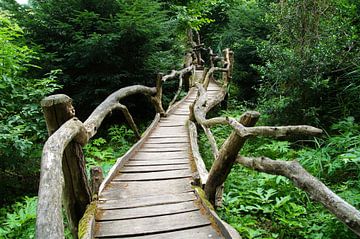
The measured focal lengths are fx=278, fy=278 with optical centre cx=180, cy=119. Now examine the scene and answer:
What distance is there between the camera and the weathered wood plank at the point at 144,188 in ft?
11.4

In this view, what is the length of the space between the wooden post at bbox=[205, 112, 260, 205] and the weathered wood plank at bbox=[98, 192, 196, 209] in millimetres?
257

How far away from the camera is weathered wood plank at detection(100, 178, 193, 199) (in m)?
3.48

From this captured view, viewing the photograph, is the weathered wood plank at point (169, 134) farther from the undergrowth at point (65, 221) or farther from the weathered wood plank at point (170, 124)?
the undergrowth at point (65, 221)

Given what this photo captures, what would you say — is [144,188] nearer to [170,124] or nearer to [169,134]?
[169,134]

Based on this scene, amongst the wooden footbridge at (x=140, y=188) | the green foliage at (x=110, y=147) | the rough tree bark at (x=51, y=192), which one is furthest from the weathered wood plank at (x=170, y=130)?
the rough tree bark at (x=51, y=192)

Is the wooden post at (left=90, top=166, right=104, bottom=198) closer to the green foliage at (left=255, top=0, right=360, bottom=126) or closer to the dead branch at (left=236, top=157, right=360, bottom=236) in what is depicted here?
the dead branch at (left=236, top=157, right=360, bottom=236)

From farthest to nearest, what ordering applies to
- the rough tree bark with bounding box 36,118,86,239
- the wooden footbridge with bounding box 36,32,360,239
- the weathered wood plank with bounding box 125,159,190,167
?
the weathered wood plank with bounding box 125,159,190,167, the wooden footbridge with bounding box 36,32,360,239, the rough tree bark with bounding box 36,118,86,239

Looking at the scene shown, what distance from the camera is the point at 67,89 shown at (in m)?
7.59

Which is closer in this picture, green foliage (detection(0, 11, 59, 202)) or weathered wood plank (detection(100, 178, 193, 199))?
weathered wood plank (detection(100, 178, 193, 199))

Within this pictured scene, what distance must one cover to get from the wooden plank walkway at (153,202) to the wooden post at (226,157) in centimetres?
24

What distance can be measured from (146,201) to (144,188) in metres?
0.41

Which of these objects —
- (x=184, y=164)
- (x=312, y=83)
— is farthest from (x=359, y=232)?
(x=312, y=83)

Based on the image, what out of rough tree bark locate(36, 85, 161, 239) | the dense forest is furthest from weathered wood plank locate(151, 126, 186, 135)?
rough tree bark locate(36, 85, 161, 239)

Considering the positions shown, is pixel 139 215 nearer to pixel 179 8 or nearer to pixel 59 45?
pixel 59 45
